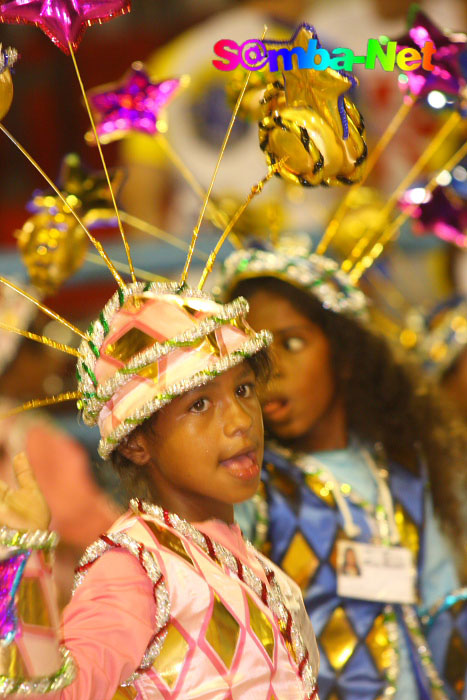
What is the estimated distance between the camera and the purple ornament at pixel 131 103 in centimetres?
195

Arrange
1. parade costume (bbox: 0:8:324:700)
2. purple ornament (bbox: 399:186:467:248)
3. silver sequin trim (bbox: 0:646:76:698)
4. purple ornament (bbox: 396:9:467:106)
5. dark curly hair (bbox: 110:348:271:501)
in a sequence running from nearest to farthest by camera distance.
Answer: silver sequin trim (bbox: 0:646:76:698)
parade costume (bbox: 0:8:324:700)
dark curly hair (bbox: 110:348:271:501)
purple ornament (bbox: 396:9:467:106)
purple ornament (bbox: 399:186:467:248)

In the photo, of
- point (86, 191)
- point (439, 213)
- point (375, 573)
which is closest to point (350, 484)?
point (375, 573)

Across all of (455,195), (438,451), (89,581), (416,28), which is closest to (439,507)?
(438,451)

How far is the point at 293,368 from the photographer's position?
6.63 feet

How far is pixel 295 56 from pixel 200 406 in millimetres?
482

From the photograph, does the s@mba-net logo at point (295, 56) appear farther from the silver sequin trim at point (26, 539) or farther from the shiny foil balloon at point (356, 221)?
the shiny foil balloon at point (356, 221)

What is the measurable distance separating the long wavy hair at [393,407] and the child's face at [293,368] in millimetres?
28

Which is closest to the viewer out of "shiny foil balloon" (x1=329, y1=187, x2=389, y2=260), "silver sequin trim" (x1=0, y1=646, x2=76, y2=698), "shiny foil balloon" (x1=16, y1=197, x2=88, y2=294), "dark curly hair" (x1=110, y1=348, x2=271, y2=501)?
"silver sequin trim" (x1=0, y1=646, x2=76, y2=698)

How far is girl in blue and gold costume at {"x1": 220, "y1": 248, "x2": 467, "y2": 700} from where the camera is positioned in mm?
1964

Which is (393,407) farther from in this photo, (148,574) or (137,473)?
(148,574)

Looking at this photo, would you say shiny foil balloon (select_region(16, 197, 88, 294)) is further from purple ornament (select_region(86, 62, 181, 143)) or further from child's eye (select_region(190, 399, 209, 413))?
child's eye (select_region(190, 399, 209, 413))

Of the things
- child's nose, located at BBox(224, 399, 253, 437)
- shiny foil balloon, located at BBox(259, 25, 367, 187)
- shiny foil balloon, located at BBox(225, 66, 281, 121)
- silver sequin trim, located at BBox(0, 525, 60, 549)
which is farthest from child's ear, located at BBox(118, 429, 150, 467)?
shiny foil balloon, located at BBox(225, 66, 281, 121)

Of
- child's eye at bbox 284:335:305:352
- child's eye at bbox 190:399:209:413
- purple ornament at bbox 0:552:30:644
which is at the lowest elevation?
child's eye at bbox 284:335:305:352

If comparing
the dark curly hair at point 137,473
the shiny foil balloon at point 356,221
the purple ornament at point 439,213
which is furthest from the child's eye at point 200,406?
the shiny foil balloon at point 356,221
